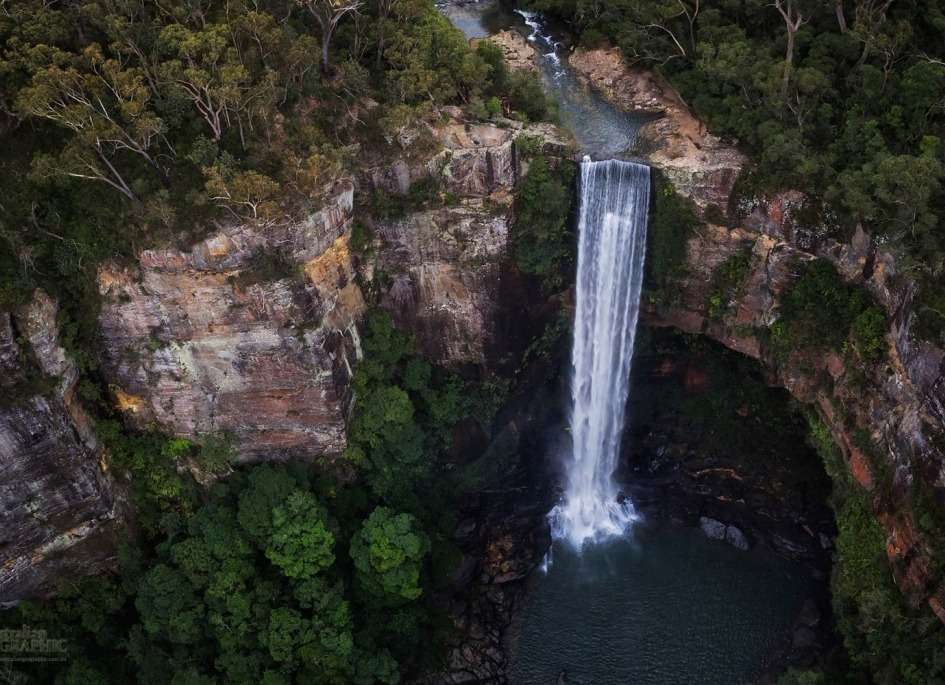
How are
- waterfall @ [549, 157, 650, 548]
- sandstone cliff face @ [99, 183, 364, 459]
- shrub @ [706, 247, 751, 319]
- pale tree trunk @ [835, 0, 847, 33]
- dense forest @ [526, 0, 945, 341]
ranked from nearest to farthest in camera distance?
dense forest @ [526, 0, 945, 341], sandstone cliff face @ [99, 183, 364, 459], pale tree trunk @ [835, 0, 847, 33], shrub @ [706, 247, 751, 319], waterfall @ [549, 157, 650, 548]

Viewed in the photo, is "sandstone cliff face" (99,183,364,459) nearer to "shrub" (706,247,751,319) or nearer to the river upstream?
the river upstream

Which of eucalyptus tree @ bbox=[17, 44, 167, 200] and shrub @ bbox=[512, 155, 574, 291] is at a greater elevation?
eucalyptus tree @ bbox=[17, 44, 167, 200]

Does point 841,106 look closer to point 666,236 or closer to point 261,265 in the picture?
point 666,236

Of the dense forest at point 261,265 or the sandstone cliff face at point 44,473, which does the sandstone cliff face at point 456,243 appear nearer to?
the dense forest at point 261,265

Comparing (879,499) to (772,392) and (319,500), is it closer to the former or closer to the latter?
(772,392)

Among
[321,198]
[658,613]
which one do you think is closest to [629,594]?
[658,613]

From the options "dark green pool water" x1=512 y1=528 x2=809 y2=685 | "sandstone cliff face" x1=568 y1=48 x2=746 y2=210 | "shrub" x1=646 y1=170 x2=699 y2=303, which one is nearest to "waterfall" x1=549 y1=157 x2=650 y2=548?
"shrub" x1=646 y1=170 x2=699 y2=303
